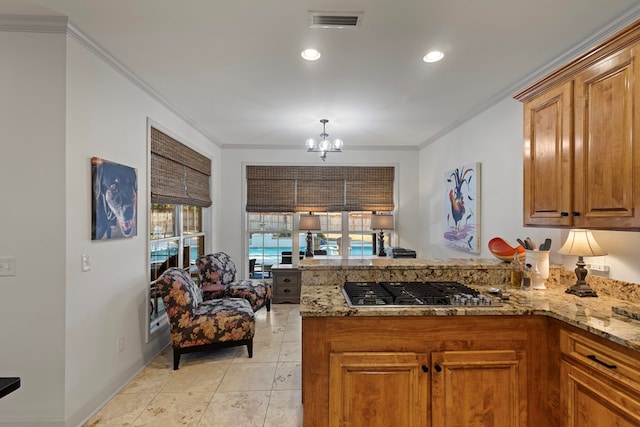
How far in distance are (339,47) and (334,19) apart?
1.14 feet

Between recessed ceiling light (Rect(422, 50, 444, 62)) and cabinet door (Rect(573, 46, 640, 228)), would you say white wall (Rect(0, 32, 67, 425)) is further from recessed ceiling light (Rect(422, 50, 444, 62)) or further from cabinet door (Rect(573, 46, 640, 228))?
cabinet door (Rect(573, 46, 640, 228))

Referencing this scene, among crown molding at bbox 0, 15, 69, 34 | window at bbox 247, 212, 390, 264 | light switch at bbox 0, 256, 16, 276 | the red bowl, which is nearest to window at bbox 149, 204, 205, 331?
window at bbox 247, 212, 390, 264

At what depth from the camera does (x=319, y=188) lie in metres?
5.65

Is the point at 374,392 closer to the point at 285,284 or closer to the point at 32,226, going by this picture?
the point at 32,226

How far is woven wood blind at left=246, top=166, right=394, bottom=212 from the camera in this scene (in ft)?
18.4

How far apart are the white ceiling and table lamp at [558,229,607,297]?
134 centimetres

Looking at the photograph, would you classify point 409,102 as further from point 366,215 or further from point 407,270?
point 366,215

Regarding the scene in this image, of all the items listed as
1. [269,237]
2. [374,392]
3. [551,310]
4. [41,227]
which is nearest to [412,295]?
[374,392]

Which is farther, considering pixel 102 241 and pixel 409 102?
pixel 409 102

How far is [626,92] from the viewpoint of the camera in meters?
1.57

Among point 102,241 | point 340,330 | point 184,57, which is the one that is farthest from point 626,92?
point 102,241

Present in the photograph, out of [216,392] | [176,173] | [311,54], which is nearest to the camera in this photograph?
[311,54]

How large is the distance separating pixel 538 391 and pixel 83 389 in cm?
289

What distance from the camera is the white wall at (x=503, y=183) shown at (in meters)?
2.01
